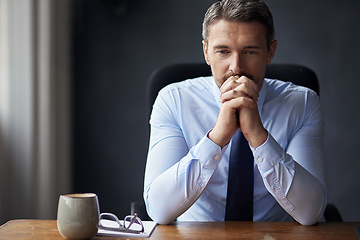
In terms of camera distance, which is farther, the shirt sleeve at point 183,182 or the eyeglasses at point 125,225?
the shirt sleeve at point 183,182

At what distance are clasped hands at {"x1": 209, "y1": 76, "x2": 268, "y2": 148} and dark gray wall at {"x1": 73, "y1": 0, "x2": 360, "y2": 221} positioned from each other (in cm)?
154

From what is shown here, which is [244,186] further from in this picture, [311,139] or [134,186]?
[134,186]

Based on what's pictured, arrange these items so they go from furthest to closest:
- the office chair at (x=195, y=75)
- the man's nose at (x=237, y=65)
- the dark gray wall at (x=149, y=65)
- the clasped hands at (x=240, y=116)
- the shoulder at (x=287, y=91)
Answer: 1. the dark gray wall at (x=149, y=65)
2. the office chair at (x=195, y=75)
3. the shoulder at (x=287, y=91)
4. the man's nose at (x=237, y=65)
5. the clasped hands at (x=240, y=116)

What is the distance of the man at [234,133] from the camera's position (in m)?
1.26

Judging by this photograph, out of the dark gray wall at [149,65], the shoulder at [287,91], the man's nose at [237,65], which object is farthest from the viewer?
the dark gray wall at [149,65]

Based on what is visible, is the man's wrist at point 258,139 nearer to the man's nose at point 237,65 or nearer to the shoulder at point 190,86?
the man's nose at point 237,65

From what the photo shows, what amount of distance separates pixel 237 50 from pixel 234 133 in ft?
0.91

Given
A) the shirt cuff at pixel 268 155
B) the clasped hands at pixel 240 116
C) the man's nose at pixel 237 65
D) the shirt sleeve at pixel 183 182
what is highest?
the man's nose at pixel 237 65

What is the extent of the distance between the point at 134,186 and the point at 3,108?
100 centimetres

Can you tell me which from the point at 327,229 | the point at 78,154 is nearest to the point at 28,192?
the point at 78,154

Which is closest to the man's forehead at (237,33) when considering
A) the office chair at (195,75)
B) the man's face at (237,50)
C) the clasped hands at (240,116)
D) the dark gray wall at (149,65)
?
the man's face at (237,50)

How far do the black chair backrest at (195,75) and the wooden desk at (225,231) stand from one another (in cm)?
68

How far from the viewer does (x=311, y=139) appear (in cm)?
147

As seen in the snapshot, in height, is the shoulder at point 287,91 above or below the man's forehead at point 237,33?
below
